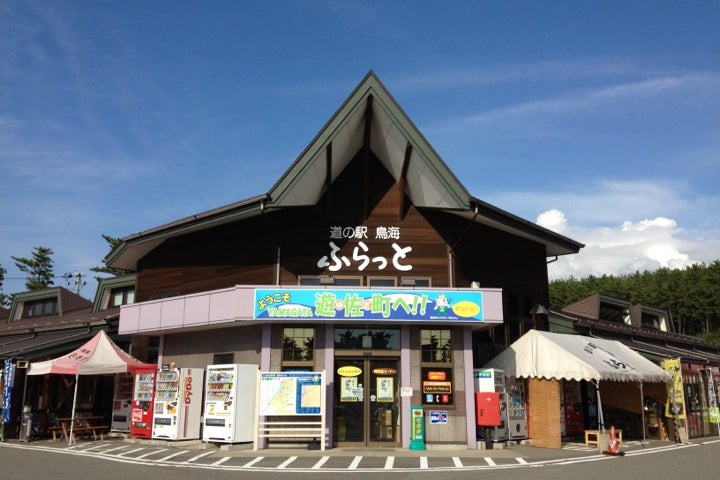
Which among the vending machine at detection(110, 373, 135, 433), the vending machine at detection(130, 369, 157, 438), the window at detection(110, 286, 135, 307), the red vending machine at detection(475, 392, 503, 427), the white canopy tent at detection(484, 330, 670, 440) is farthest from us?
the window at detection(110, 286, 135, 307)

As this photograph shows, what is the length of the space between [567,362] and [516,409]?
210 cm

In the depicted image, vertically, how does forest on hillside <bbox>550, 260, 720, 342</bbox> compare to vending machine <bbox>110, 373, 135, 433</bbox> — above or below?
above

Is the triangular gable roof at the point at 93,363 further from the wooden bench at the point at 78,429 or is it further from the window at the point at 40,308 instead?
the window at the point at 40,308

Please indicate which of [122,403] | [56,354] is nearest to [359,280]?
[122,403]

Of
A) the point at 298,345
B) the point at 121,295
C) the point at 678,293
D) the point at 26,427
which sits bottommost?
the point at 26,427

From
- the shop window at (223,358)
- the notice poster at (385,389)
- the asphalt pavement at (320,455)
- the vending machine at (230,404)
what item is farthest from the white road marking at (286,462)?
the shop window at (223,358)

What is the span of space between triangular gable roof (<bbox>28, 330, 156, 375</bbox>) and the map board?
4833 millimetres

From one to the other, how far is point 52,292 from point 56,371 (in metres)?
16.1

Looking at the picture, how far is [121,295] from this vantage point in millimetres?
26750

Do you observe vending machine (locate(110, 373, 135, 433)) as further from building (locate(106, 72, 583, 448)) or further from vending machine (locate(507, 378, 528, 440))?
vending machine (locate(507, 378, 528, 440))

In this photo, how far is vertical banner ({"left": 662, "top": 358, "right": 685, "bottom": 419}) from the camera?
60.3 ft

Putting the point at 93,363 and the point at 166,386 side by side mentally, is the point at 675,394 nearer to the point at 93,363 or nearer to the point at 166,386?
the point at 166,386

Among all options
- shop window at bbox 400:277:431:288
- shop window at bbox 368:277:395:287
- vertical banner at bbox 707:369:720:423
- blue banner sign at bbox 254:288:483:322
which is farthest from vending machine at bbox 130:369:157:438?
vertical banner at bbox 707:369:720:423

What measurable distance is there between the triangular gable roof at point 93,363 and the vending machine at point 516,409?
10.7 m
